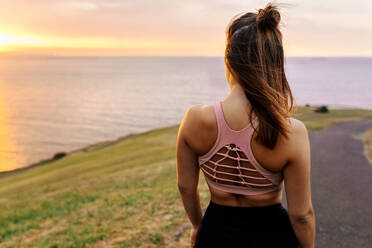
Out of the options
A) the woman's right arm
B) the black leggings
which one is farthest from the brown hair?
the black leggings

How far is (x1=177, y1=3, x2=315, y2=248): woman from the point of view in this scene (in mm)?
1948

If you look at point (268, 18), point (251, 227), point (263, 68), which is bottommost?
point (251, 227)

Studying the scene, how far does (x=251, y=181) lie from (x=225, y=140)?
348mm

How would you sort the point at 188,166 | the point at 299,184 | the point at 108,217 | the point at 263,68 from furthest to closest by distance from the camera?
the point at 108,217, the point at 188,166, the point at 299,184, the point at 263,68

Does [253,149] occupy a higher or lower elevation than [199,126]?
lower

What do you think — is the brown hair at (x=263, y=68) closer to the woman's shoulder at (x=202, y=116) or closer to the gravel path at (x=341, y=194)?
the woman's shoulder at (x=202, y=116)

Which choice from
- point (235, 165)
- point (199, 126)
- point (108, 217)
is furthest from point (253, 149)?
point (108, 217)

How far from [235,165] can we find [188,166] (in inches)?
15.3

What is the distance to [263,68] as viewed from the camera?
1.95m

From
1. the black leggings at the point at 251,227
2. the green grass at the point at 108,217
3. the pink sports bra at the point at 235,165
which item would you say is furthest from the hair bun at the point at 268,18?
the green grass at the point at 108,217

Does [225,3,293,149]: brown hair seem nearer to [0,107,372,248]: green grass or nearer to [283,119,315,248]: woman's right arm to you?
[283,119,315,248]: woman's right arm

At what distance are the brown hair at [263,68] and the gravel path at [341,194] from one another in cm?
523

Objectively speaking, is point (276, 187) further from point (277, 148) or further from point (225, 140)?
point (225, 140)

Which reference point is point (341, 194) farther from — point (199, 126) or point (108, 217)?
point (199, 126)
